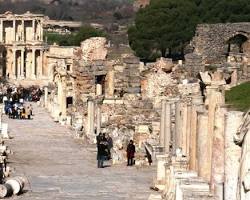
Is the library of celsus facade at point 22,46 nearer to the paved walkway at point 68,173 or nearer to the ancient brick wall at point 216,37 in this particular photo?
the ancient brick wall at point 216,37

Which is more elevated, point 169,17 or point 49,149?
point 169,17

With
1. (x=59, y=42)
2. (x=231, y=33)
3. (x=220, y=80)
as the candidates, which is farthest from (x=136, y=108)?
(x=59, y=42)

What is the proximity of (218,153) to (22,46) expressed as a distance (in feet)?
279

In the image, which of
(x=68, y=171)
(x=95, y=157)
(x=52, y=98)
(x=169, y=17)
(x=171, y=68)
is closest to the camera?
(x=68, y=171)

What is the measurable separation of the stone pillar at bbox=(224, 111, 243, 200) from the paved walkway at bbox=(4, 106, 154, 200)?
7647mm

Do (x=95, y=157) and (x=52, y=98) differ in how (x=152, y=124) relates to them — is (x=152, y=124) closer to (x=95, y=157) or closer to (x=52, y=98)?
(x=95, y=157)

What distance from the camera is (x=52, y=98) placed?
167ft

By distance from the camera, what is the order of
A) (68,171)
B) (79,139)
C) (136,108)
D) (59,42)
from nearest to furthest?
(68,171)
(136,108)
(79,139)
(59,42)

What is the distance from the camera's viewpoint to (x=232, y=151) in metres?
12.8

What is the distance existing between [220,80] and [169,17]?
58.9 metres

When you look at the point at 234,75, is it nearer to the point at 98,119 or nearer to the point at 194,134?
the point at 98,119

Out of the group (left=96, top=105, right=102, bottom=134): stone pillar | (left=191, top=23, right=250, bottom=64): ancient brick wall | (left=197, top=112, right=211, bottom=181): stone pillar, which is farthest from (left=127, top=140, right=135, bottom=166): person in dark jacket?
(left=191, top=23, right=250, bottom=64): ancient brick wall

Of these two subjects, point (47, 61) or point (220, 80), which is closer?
point (220, 80)

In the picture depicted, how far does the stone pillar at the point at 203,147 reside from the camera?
54.1ft
